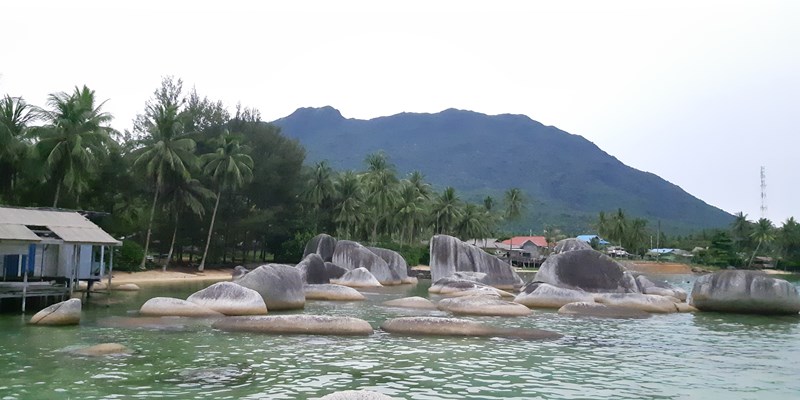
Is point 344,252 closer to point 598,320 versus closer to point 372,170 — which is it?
point 598,320

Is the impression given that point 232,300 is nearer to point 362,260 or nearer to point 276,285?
point 276,285

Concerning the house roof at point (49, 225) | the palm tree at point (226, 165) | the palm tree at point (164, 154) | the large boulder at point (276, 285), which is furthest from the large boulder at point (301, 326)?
the palm tree at point (226, 165)

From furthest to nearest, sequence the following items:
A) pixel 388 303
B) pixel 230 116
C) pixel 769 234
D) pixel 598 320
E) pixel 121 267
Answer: pixel 769 234 < pixel 230 116 < pixel 121 267 < pixel 388 303 < pixel 598 320

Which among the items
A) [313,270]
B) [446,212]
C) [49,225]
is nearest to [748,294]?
[313,270]

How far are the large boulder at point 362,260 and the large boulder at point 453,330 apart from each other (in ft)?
83.8

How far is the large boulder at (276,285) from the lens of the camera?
2700 cm

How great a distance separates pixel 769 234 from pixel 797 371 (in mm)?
100940

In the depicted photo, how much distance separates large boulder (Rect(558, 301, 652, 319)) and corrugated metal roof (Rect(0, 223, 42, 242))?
20547mm

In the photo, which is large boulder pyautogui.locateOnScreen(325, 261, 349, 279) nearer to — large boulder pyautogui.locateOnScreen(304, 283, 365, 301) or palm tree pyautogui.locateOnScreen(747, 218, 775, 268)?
large boulder pyautogui.locateOnScreen(304, 283, 365, 301)

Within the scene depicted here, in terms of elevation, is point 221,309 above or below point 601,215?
below

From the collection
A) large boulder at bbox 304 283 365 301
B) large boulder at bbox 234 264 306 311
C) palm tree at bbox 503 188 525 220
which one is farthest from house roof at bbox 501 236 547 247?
large boulder at bbox 234 264 306 311

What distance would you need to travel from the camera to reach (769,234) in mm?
105688

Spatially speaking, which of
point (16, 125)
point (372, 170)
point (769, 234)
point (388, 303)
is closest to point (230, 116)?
point (372, 170)

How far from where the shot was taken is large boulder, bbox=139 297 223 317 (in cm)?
2397
